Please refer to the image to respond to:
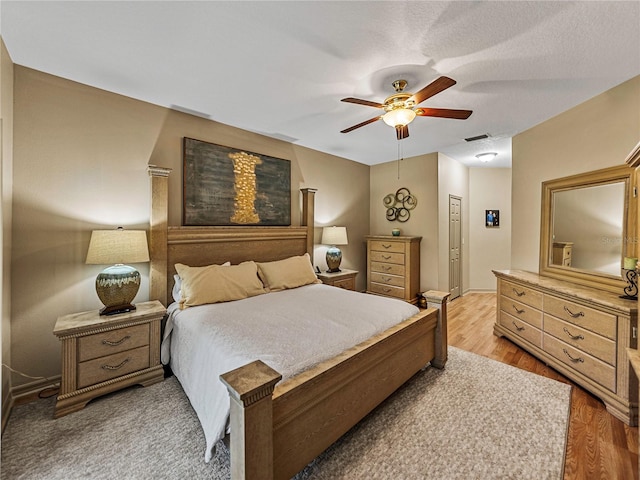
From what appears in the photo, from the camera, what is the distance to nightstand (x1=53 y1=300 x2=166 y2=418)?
1.91 meters

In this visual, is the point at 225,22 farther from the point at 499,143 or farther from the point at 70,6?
the point at 499,143

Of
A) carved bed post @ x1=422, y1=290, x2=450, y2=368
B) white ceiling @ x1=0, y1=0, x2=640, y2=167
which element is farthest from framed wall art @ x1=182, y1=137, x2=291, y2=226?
carved bed post @ x1=422, y1=290, x2=450, y2=368

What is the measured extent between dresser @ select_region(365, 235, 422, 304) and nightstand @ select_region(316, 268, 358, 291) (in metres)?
0.89

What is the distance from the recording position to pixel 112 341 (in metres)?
2.08

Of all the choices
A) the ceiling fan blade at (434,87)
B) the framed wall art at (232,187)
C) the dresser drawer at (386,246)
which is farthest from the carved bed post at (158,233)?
the dresser drawer at (386,246)

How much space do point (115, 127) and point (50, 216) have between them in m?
0.96

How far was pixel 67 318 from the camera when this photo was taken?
208 cm

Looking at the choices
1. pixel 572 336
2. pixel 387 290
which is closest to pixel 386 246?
pixel 387 290

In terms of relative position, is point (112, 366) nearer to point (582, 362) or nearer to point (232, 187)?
point (232, 187)

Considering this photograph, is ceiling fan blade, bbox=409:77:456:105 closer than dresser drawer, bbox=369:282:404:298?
Yes

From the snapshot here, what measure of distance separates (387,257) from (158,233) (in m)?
3.45

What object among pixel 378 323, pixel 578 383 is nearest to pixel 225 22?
pixel 378 323

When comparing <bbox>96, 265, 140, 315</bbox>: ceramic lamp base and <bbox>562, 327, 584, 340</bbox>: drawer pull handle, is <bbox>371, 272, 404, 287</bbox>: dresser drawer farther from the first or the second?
<bbox>96, 265, 140, 315</bbox>: ceramic lamp base

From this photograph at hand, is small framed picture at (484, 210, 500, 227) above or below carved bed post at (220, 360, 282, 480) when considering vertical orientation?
above
